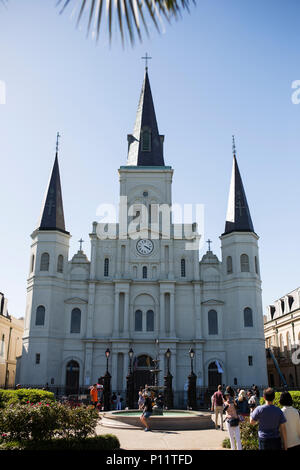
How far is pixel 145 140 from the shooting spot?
48.6 m

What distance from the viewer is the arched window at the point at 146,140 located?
48166 mm

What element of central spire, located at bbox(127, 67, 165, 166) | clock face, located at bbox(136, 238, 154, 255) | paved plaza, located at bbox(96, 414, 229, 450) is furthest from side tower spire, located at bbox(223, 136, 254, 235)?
paved plaza, located at bbox(96, 414, 229, 450)

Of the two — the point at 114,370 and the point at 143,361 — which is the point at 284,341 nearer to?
the point at 143,361

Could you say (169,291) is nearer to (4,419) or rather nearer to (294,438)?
(4,419)

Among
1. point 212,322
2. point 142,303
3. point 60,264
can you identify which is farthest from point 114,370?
point 60,264

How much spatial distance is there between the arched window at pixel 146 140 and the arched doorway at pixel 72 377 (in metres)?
23.1

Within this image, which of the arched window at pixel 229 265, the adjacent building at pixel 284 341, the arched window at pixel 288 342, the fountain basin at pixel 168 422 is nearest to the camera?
the fountain basin at pixel 168 422

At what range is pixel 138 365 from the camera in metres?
39.8

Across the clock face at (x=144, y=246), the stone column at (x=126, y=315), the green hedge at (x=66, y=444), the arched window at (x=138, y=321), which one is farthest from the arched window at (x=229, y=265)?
the green hedge at (x=66, y=444)

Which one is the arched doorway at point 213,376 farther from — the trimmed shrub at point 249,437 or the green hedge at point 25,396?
the trimmed shrub at point 249,437

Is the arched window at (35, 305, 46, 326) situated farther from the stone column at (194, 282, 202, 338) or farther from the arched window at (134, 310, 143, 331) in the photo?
the stone column at (194, 282, 202, 338)

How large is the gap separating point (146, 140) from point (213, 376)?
25249 millimetres
